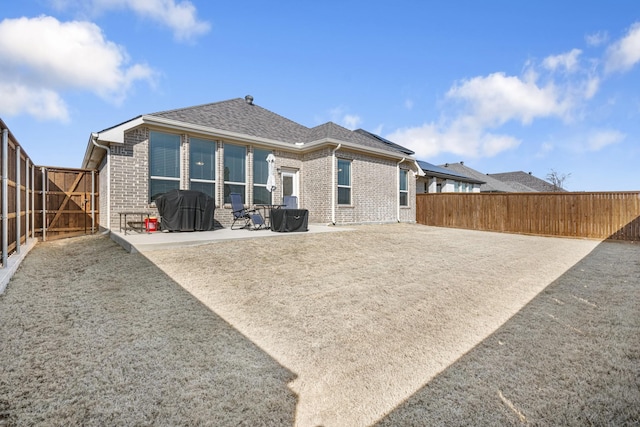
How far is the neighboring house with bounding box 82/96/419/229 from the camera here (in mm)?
8117

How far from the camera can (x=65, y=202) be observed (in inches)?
393

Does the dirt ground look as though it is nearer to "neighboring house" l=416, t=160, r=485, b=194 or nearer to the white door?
the white door

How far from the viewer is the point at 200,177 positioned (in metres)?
9.27

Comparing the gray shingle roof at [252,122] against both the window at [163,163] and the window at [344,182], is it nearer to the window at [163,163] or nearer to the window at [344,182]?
the window at [163,163]

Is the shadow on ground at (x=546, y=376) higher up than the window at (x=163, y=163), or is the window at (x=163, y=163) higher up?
the window at (x=163, y=163)

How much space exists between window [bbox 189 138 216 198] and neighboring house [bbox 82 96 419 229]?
1.2 inches

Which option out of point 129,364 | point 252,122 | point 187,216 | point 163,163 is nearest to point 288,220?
point 187,216

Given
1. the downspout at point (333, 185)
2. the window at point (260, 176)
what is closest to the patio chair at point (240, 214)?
the window at point (260, 176)

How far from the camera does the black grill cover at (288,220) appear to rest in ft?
26.9

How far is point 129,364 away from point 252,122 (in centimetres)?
1060

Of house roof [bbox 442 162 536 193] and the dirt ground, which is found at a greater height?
house roof [bbox 442 162 536 193]

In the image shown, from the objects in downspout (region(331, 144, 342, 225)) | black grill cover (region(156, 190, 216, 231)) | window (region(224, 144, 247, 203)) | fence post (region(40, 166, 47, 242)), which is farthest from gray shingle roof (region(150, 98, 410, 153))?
fence post (region(40, 166, 47, 242))

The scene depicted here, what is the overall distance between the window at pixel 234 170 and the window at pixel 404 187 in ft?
→ 25.8

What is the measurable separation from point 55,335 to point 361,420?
2724 millimetres
